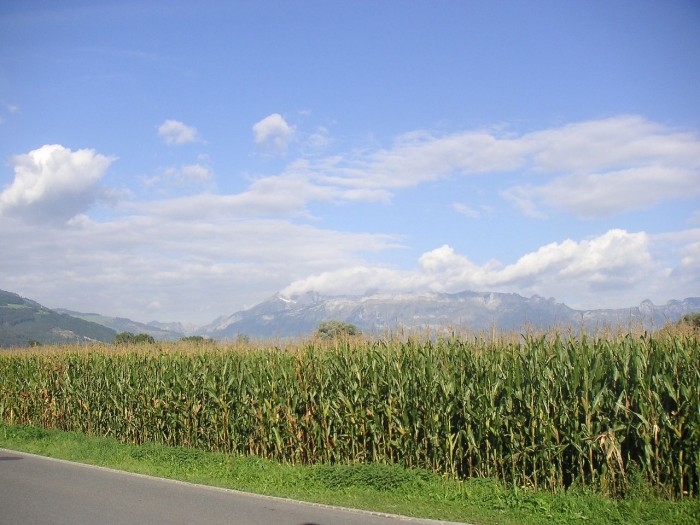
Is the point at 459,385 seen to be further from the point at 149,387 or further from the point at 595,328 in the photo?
the point at 149,387

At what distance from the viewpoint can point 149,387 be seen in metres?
16.8

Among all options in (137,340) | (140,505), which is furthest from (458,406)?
(137,340)

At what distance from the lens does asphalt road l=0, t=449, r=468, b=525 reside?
870cm

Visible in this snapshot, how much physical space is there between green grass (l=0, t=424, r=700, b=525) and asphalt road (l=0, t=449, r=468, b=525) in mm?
493

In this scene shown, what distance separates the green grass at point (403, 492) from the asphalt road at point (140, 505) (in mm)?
493

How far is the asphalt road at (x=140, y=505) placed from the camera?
343 inches

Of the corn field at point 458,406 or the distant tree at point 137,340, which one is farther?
the distant tree at point 137,340

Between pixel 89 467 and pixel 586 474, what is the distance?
10554 millimetres

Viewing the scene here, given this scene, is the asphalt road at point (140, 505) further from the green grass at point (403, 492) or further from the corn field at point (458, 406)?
the corn field at point (458, 406)

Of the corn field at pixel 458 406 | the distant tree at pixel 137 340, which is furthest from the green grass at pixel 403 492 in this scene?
the distant tree at pixel 137 340

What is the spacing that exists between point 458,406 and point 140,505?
575 cm

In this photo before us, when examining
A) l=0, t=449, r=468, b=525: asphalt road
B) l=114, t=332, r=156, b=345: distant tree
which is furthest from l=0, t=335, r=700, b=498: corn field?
l=114, t=332, r=156, b=345: distant tree

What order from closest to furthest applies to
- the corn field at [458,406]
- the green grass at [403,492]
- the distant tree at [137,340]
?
the green grass at [403,492]
the corn field at [458,406]
the distant tree at [137,340]

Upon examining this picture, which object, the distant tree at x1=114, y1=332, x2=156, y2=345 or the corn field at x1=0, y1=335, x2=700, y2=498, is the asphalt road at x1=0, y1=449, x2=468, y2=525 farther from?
the distant tree at x1=114, y1=332, x2=156, y2=345
